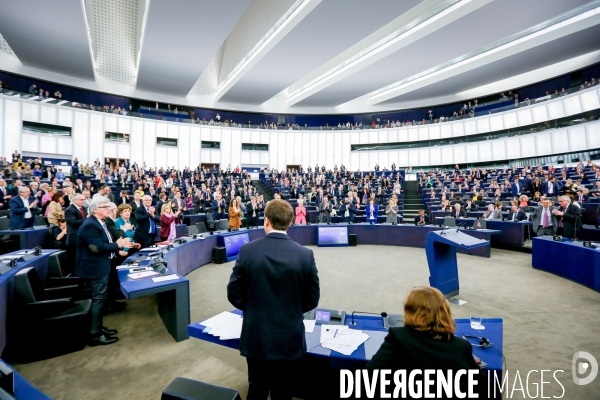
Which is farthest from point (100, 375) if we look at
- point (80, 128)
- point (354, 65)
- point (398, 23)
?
point (80, 128)

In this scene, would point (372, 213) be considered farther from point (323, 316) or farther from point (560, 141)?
point (560, 141)

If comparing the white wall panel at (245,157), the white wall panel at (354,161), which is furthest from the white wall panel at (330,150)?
the white wall panel at (245,157)

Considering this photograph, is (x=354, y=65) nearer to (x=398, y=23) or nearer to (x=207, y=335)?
(x=398, y=23)

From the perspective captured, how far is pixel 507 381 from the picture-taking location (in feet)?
8.20

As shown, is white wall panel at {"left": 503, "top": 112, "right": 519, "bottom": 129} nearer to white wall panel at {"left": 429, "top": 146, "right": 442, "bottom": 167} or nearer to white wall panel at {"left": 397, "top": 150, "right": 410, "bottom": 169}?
white wall panel at {"left": 429, "top": 146, "right": 442, "bottom": 167}

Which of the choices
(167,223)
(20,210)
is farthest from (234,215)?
(20,210)

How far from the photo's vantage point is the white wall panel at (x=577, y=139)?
15.8 metres

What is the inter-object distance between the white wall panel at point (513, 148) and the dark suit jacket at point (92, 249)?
23482mm

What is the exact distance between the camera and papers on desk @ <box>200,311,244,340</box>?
2011 millimetres

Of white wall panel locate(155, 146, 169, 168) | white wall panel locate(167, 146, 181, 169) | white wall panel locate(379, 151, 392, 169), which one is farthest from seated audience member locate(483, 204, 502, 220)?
white wall panel locate(155, 146, 169, 168)

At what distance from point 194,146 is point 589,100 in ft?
85.5

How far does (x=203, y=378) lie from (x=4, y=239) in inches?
215

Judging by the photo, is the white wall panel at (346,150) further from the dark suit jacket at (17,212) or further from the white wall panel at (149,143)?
the dark suit jacket at (17,212)

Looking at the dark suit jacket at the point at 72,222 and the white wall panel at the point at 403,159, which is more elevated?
the white wall panel at the point at 403,159
